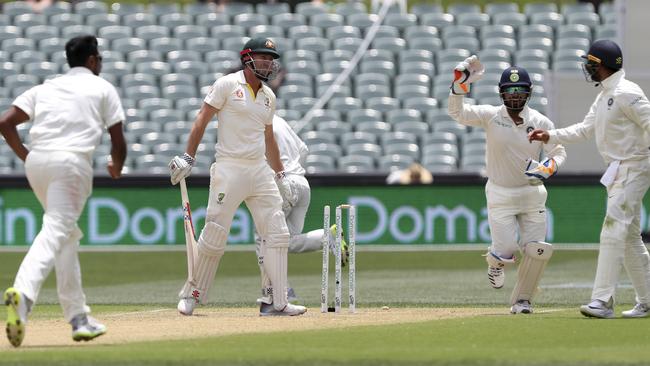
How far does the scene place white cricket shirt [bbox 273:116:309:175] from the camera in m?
13.7

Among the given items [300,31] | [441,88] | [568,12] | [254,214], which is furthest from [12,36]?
[254,214]

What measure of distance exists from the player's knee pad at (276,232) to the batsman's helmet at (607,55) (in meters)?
2.82

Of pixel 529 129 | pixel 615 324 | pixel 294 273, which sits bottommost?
pixel 294 273

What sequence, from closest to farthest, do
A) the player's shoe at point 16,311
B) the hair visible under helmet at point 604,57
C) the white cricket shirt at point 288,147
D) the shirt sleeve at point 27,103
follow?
the player's shoe at point 16,311 < the shirt sleeve at point 27,103 < the hair visible under helmet at point 604,57 < the white cricket shirt at point 288,147

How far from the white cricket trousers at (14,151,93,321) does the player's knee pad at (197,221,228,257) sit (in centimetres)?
245

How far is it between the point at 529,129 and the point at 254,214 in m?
2.45

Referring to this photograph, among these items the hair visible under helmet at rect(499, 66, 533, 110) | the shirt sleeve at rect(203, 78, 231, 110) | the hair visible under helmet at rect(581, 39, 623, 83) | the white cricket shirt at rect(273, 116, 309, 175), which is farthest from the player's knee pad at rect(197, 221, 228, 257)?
the hair visible under helmet at rect(581, 39, 623, 83)

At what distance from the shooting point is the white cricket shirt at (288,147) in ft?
45.1

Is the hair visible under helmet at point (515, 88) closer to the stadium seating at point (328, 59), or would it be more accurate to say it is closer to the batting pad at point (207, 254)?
the batting pad at point (207, 254)

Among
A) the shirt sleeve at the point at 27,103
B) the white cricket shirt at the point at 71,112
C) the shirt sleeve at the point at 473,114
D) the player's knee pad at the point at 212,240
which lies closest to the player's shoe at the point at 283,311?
the player's knee pad at the point at 212,240

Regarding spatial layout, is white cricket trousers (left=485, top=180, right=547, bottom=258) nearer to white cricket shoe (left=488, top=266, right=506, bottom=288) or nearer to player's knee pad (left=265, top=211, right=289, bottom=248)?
white cricket shoe (left=488, top=266, right=506, bottom=288)

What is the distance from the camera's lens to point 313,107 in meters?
26.8

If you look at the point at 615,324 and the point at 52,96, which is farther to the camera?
the point at 615,324

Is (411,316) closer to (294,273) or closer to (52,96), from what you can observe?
(52,96)
